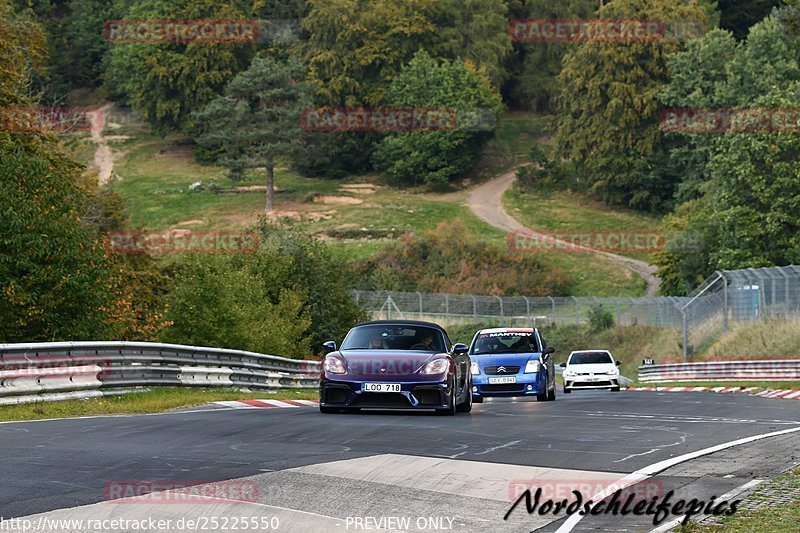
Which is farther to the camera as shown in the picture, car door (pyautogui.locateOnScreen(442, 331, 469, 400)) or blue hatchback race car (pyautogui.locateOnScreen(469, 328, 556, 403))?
blue hatchback race car (pyautogui.locateOnScreen(469, 328, 556, 403))

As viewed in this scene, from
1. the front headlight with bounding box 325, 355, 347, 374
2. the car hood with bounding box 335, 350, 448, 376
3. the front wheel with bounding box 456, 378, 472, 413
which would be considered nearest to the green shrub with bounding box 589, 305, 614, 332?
the front wheel with bounding box 456, 378, 472, 413

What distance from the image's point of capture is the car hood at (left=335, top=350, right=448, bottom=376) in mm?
19875

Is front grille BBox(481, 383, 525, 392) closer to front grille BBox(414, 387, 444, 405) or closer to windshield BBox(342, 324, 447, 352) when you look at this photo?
windshield BBox(342, 324, 447, 352)

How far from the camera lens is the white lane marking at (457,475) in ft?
38.2

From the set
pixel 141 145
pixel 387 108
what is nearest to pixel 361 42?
pixel 387 108

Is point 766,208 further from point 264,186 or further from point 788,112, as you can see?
point 264,186

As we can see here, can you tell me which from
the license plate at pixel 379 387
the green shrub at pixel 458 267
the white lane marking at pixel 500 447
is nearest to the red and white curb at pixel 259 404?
the license plate at pixel 379 387

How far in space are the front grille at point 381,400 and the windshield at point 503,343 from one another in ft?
27.7

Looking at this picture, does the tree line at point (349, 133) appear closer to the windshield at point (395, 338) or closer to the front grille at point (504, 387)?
the windshield at point (395, 338)

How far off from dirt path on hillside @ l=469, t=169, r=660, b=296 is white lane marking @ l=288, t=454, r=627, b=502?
244 ft

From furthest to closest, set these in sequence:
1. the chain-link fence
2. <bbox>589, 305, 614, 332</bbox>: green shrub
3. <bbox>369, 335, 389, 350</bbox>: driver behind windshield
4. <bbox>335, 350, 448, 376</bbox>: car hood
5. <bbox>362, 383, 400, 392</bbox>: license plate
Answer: <bbox>589, 305, 614, 332</bbox>: green shrub → the chain-link fence → <bbox>369, 335, 389, 350</bbox>: driver behind windshield → <bbox>335, 350, 448, 376</bbox>: car hood → <bbox>362, 383, 400, 392</bbox>: license plate

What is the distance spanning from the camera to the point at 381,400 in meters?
19.8

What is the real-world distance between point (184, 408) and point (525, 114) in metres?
118

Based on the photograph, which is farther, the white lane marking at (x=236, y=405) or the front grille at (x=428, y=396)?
the white lane marking at (x=236, y=405)
